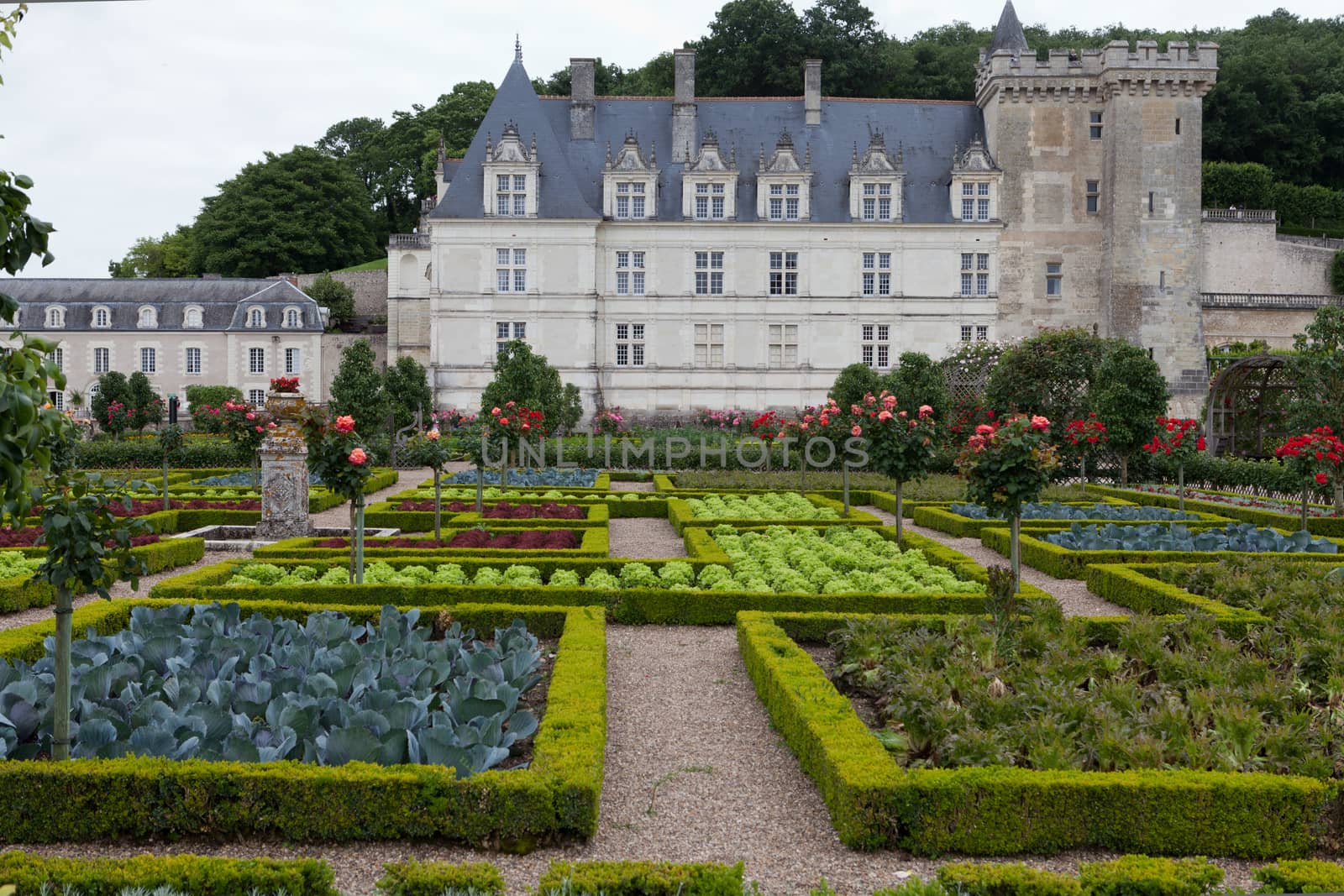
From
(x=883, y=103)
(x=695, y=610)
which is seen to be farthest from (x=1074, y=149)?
(x=695, y=610)

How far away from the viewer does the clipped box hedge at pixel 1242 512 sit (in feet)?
50.4

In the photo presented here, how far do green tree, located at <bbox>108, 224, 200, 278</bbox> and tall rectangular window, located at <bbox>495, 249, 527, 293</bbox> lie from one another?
87.2ft

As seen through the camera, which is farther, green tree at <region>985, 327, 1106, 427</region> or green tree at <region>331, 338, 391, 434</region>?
green tree at <region>985, 327, 1106, 427</region>

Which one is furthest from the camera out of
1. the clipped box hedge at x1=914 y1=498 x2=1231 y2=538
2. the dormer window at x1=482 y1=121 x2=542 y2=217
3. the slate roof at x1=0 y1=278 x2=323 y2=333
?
the slate roof at x1=0 y1=278 x2=323 y2=333

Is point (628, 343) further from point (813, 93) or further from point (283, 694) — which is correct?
point (283, 694)

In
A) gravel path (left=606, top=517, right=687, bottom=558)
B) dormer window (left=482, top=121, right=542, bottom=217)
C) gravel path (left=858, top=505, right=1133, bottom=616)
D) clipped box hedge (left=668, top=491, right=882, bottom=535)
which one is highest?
dormer window (left=482, top=121, right=542, bottom=217)

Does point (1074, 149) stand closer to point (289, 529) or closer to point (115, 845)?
point (289, 529)

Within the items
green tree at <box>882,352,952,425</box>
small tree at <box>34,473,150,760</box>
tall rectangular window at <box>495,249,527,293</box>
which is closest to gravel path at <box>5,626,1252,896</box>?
small tree at <box>34,473,150,760</box>

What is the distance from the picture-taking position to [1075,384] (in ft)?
89.9

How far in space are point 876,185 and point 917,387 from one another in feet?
45.9

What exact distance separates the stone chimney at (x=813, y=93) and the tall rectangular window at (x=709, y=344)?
882 cm

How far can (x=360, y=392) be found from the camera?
2553 cm

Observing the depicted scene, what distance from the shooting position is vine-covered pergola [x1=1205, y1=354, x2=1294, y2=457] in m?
26.0

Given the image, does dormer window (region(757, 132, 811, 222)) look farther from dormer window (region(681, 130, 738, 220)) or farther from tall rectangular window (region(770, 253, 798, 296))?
tall rectangular window (region(770, 253, 798, 296))
